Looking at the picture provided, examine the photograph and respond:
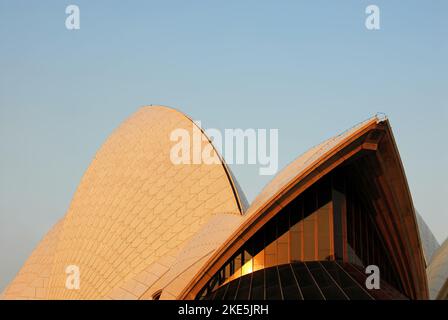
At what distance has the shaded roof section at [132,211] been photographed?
28.7 metres

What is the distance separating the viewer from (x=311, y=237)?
2439 centimetres

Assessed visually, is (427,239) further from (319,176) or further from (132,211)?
(319,176)

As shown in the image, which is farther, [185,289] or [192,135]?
[192,135]

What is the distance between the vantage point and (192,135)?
103ft

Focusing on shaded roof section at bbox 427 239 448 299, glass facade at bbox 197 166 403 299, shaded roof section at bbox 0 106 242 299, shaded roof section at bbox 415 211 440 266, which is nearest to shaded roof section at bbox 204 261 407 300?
glass facade at bbox 197 166 403 299

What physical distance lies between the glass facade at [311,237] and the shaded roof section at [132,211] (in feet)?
7.92

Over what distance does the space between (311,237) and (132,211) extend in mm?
9077

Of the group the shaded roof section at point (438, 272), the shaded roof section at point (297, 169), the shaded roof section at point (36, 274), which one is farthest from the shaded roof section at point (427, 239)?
the shaded roof section at point (36, 274)

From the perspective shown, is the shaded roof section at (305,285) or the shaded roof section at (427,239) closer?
the shaded roof section at (305,285)

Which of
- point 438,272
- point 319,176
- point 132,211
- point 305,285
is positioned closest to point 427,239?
point 438,272

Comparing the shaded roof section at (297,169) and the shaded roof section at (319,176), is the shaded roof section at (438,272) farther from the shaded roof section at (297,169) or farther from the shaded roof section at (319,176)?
the shaded roof section at (297,169)
